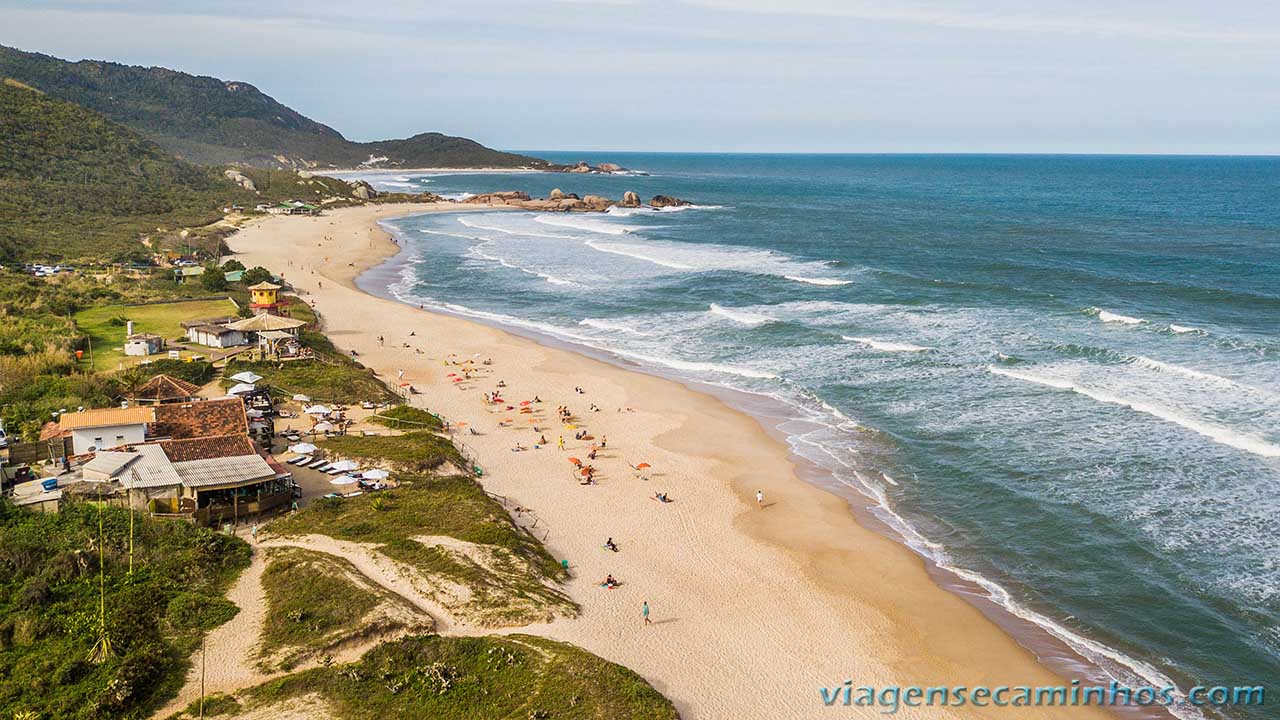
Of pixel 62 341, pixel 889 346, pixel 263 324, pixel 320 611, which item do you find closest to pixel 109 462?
pixel 320 611

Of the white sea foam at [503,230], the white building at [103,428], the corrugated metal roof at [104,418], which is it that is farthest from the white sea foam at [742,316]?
the white sea foam at [503,230]

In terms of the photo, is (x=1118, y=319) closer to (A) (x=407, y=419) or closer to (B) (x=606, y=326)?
(B) (x=606, y=326)

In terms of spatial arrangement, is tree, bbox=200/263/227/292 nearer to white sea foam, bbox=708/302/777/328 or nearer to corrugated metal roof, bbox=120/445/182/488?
white sea foam, bbox=708/302/777/328

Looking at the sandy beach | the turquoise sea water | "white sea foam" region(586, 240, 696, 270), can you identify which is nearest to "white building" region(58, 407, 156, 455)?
the sandy beach

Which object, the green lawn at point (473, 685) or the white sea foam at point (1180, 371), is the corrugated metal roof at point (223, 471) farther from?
the white sea foam at point (1180, 371)

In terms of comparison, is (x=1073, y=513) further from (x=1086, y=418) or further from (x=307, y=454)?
(x=307, y=454)
